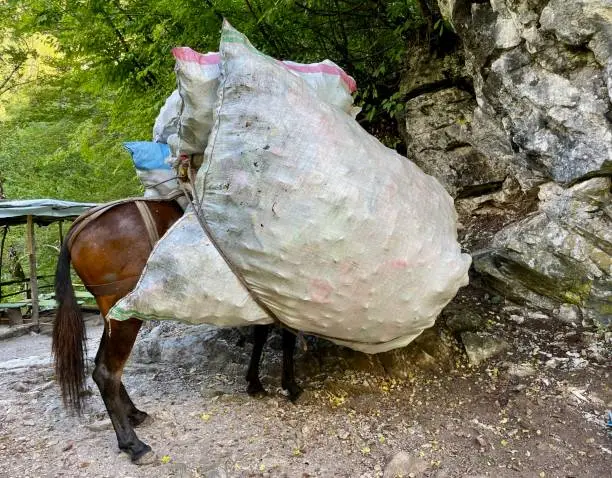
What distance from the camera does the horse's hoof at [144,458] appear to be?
2.71 m

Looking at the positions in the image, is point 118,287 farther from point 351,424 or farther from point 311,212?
point 351,424

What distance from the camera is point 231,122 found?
2.38 metres

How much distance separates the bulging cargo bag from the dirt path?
29.7 inches

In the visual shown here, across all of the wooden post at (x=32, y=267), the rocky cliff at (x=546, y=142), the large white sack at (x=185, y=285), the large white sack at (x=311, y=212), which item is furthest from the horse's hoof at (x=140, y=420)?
the wooden post at (x=32, y=267)

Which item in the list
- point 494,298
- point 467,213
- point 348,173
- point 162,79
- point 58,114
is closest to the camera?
point 348,173

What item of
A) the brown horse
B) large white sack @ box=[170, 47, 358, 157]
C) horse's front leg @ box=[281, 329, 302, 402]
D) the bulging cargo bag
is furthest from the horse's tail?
horse's front leg @ box=[281, 329, 302, 402]

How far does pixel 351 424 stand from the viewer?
301 centimetres

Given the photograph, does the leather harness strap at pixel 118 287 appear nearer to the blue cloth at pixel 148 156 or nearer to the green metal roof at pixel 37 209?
the blue cloth at pixel 148 156

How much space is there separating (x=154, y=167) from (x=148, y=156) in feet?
0.25

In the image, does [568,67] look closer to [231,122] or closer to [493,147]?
[493,147]

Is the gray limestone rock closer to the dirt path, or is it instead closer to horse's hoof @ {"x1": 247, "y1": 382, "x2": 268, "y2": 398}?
the dirt path

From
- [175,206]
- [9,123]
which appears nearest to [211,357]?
[175,206]

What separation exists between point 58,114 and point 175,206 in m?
8.46

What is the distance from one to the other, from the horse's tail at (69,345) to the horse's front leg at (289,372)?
4.13 feet
